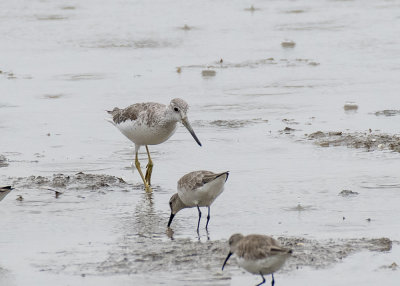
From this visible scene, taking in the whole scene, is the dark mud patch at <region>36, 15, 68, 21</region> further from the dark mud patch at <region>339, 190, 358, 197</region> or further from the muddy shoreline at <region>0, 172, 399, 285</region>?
the muddy shoreline at <region>0, 172, 399, 285</region>

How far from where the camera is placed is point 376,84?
16.6 metres

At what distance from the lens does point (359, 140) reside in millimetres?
12945

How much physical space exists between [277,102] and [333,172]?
4209 millimetres

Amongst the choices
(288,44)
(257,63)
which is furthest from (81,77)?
(288,44)

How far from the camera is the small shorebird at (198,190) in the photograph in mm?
9492

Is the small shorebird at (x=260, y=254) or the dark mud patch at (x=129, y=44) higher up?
the dark mud patch at (x=129, y=44)

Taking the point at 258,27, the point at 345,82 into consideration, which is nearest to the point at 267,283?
the point at 345,82

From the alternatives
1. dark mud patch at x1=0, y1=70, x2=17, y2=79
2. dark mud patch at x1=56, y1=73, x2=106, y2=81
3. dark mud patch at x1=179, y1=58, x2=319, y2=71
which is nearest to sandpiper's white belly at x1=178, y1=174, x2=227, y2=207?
dark mud patch at x1=56, y1=73, x2=106, y2=81

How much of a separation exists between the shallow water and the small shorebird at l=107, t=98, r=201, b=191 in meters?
0.47

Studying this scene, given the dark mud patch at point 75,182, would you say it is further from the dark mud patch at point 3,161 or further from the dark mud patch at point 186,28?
the dark mud patch at point 186,28

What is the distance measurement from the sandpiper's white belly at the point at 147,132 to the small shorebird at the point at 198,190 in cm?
208

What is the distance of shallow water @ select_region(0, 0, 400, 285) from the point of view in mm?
9031

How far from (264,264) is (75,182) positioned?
4553 millimetres

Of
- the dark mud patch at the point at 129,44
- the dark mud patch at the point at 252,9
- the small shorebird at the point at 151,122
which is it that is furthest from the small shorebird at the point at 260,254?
the dark mud patch at the point at 252,9
